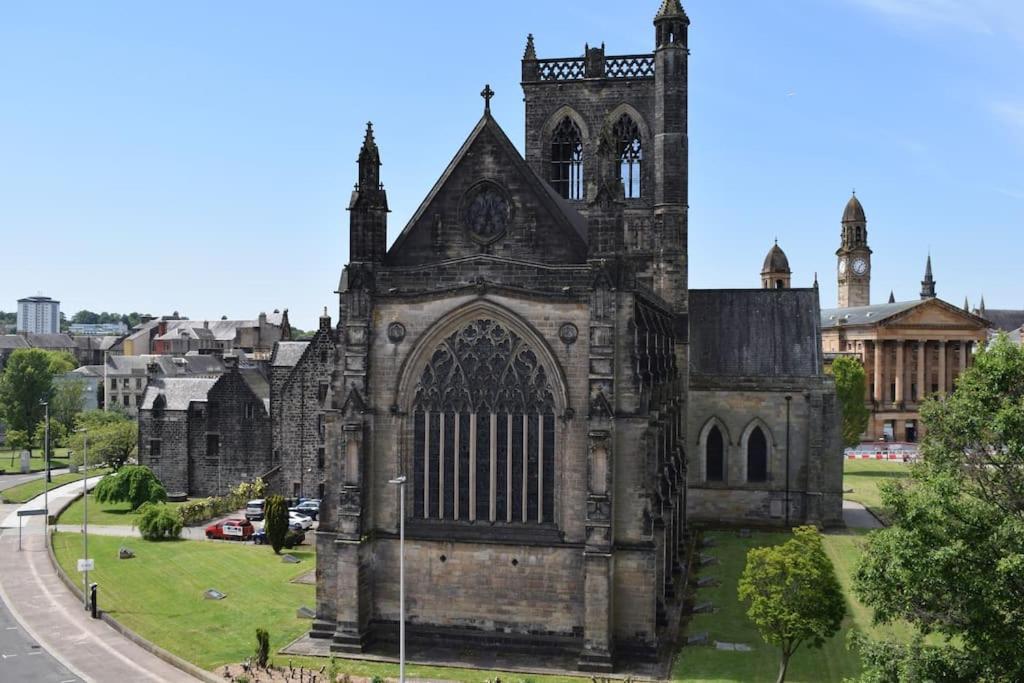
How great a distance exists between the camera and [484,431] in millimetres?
30188

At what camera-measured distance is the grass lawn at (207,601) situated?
29047 mm

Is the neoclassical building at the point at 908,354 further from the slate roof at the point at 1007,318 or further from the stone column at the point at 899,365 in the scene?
the slate roof at the point at 1007,318

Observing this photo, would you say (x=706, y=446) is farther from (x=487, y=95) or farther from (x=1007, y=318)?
(x=1007, y=318)

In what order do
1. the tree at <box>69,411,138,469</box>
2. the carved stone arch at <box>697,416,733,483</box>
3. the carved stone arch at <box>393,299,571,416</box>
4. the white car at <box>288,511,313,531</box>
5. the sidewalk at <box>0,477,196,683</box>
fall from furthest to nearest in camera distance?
the tree at <box>69,411,138,469</box>
the carved stone arch at <box>697,416,733,483</box>
the white car at <box>288,511,313,531</box>
the carved stone arch at <box>393,299,571,416</box>
the sidewalk at <box>0,477,196,683</box>

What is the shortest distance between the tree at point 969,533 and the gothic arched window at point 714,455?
28613 millimetres

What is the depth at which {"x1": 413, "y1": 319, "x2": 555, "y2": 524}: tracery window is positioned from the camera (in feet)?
97.3

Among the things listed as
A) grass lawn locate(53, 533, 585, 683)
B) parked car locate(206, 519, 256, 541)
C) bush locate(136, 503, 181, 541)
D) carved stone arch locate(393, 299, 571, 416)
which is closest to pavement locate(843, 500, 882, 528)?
carved stone arch locate(393, 299, 571, 416)

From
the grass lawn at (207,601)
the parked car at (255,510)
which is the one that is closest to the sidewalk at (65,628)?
the grass lawn at (207,601)

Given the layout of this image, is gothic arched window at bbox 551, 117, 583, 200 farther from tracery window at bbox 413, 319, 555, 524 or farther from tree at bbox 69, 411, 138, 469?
tree at bbox 69, 411, 138, 469

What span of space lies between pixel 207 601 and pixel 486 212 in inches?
745

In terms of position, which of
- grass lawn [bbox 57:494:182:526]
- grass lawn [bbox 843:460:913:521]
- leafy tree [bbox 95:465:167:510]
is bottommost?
grass lawn [bbox 57:494:182:526]

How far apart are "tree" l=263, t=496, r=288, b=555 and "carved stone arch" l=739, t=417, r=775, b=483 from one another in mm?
24256

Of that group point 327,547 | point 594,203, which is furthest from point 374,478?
point 594,203

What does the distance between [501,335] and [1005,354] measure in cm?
1508
